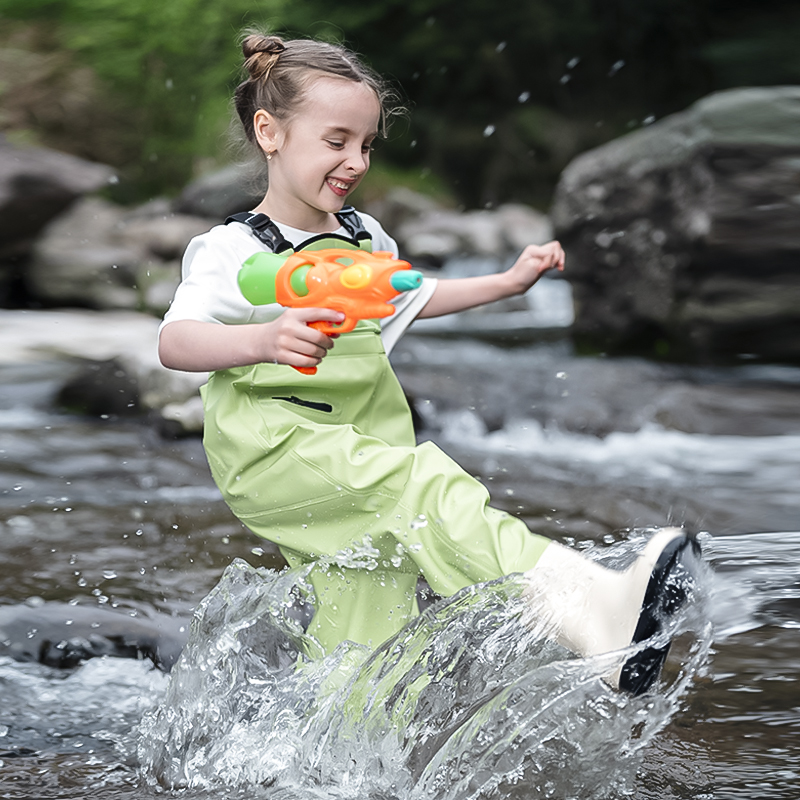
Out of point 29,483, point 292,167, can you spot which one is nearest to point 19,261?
point 29,483

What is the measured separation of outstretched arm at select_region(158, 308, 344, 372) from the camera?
1.41 meters

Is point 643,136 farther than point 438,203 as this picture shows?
No

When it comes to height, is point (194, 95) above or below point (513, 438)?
above

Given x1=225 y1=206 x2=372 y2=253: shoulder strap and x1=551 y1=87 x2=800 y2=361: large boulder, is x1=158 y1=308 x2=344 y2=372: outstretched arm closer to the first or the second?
x1=225 y1=206 x2=372 y2=253: shoulder strap

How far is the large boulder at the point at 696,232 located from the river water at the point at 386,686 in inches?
80.4

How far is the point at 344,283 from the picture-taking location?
1.44 metres

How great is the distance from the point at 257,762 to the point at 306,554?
0.37 metres

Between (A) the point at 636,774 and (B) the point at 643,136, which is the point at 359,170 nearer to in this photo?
(A) the point at 636,774

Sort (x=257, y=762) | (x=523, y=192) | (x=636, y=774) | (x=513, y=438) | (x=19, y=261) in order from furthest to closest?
(x=523, y=192)
(x=19, y=261)
(x=513, y=438)
(x=257, y=762)
(x=636, y=774)

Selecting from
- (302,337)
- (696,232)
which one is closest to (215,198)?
(696,232)

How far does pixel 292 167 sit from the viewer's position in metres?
1.76

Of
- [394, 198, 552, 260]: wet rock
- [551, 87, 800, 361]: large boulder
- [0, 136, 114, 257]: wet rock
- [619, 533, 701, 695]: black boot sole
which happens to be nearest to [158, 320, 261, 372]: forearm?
[619, 533, 701, 695]: black boot sole

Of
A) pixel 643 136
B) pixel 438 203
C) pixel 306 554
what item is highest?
pixel 643 136

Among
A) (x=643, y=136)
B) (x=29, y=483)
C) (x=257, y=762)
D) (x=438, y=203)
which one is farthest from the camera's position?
(x=438, y=203)
